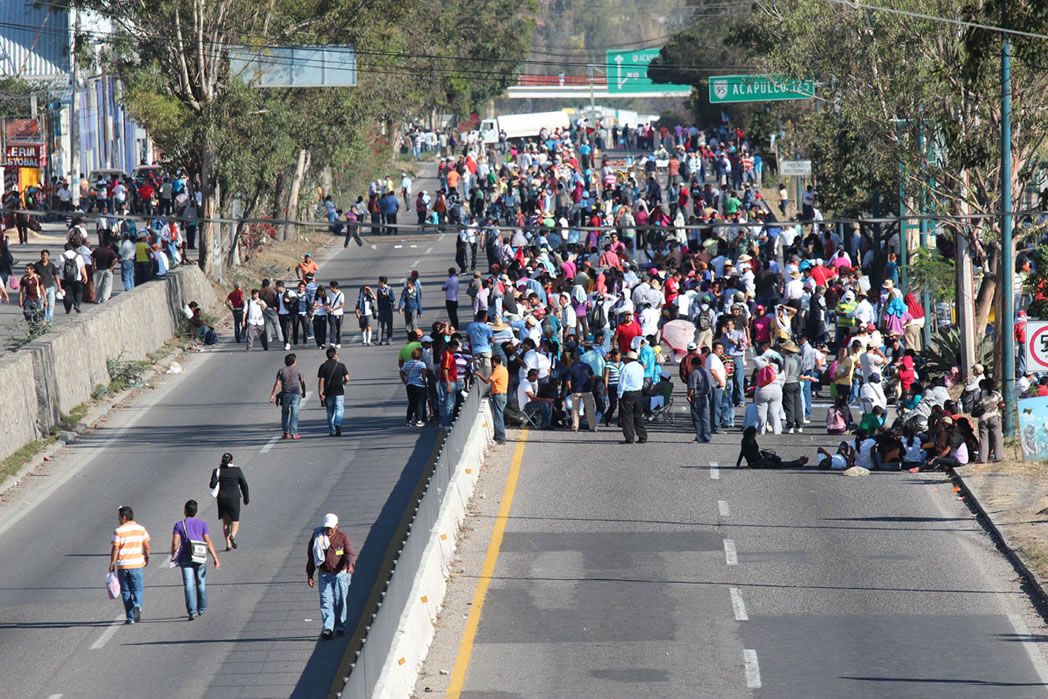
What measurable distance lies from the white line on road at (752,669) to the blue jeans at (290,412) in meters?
13.4

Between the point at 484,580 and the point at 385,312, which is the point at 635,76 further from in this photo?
the point at 484,580

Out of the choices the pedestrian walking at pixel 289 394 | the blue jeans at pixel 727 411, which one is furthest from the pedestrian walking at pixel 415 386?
the blue jeans at pixel 727 411

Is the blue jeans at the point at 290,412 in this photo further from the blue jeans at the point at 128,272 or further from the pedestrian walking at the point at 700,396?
the blue jeans at the point at 128,272

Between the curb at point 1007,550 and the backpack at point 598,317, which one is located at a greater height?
the backpack at point 598,317

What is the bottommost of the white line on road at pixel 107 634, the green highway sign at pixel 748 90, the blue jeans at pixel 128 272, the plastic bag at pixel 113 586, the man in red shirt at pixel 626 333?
the white line on road at pixel 107 634

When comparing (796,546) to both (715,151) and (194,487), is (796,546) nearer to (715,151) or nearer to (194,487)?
(194,487)

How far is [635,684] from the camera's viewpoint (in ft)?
51.8

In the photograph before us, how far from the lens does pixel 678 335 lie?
3406 centimetres

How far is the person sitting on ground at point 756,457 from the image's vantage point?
84.0 ft

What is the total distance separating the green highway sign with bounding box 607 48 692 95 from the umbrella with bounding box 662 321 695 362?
79.2m

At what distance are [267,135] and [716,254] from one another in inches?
476

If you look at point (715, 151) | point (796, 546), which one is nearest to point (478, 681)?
point (796, 546)

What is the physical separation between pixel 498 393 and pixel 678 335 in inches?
294

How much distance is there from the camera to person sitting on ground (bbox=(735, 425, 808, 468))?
2559cm
